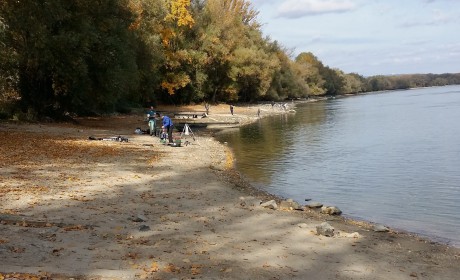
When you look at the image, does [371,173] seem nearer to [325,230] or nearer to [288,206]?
[288,206]

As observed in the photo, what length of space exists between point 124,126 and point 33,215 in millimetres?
32024

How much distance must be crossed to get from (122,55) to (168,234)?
2799 centimetres

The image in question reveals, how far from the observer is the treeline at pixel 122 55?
29.6 m

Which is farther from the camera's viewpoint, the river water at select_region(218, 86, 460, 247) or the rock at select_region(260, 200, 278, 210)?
the river water at select_region(218, 86, 460, 247)

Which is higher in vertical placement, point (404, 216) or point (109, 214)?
point (109, 214)

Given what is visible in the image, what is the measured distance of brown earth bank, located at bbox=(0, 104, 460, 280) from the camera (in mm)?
7992

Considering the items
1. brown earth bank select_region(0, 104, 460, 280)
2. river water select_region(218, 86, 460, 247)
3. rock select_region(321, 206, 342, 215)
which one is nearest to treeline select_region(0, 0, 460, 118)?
river water select_region(218, 86, 460, 247)

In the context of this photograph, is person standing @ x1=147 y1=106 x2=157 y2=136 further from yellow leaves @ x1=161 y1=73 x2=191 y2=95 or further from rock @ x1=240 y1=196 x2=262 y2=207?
yellow leaves @ x1=161 y1=73 x2=191 y2=95

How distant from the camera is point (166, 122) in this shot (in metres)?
27.9

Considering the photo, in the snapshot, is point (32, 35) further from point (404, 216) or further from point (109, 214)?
point (404, 216)

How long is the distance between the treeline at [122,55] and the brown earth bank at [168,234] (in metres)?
13.2

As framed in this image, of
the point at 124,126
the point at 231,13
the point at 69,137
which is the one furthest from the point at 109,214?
the point at 231,13

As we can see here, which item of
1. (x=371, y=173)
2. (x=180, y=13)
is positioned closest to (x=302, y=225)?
(x=371, y=173)

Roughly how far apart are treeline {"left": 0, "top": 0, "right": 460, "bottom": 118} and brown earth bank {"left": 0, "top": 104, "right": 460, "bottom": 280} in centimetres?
1323
